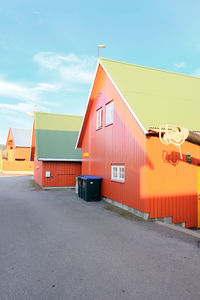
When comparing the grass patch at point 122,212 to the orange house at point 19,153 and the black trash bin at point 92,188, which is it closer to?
the black trash bin at point 92,188

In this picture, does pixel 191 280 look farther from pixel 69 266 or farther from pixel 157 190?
pixel 157 190

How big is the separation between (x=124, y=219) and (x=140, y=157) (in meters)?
2.38

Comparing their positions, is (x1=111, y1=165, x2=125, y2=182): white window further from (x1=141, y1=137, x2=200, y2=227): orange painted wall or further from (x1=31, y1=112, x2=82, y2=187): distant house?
(x1=31, y1=112, x2=82, y2=187): distant house

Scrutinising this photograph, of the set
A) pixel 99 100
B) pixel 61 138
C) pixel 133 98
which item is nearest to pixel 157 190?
pixel 133 98

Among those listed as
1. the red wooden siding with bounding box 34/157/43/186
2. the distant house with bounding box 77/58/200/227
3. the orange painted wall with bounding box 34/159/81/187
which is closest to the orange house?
the red wooden siding with bounding box 34/157/43/186

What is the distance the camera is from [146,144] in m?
8.69

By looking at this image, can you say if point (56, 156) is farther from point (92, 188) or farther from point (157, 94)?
point (157, 94)

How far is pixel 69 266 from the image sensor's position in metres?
4.60

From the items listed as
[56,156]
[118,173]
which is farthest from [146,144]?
[56,156]

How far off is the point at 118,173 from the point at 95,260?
21.8ft

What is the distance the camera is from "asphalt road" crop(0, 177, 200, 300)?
12.2 ft

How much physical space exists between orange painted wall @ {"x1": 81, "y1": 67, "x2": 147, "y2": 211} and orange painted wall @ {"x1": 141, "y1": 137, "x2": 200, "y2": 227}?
354 millimetres

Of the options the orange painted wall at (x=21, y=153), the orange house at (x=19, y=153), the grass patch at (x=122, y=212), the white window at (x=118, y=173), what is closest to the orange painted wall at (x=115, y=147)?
the white window at (x=118, y=173)

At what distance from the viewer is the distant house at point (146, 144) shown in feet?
28.6
